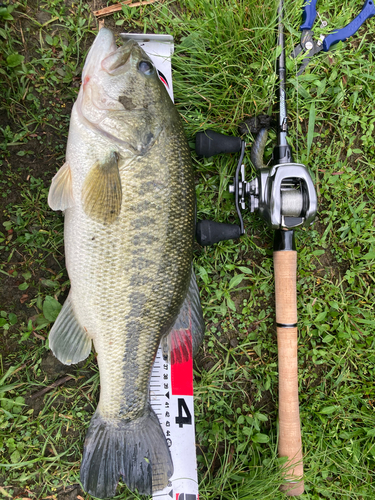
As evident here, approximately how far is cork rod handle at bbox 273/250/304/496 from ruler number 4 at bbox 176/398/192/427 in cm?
65

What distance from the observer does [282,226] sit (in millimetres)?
2131

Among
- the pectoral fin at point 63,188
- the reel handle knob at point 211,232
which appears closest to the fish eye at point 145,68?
the pectoral fin at point 63,188

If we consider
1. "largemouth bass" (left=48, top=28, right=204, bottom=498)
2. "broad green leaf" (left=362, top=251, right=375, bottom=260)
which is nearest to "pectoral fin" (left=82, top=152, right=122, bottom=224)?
"largemouth bass" (left=48, top=28, right=204, bottom=498)

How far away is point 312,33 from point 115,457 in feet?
11.0

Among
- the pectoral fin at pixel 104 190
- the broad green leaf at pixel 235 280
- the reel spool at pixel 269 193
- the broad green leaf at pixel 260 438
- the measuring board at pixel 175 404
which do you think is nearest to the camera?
Result: the pectoral fin at pixel 104 190

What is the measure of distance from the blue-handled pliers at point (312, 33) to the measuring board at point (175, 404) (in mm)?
1044

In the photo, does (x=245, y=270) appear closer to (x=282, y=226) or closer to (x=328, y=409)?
(x=282, y=226)

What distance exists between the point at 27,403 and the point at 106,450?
2.30 feet

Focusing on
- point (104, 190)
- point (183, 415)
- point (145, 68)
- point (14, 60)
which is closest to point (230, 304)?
point (183, 415)

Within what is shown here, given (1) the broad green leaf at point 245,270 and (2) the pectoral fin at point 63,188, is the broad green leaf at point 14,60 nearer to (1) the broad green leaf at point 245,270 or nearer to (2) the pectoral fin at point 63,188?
(2) the pectoral fin at point 63,188

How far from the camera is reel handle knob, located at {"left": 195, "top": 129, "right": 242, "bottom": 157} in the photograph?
2.18m

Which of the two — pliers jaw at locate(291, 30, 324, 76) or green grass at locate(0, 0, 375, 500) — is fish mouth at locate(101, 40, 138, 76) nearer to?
green grass at locate(0, 0, 375, 500)

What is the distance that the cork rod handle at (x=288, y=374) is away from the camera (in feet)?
7.22

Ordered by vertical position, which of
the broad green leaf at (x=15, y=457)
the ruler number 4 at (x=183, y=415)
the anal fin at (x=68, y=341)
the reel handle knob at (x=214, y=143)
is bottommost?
the broad green leaf at (x=15, y=457)
